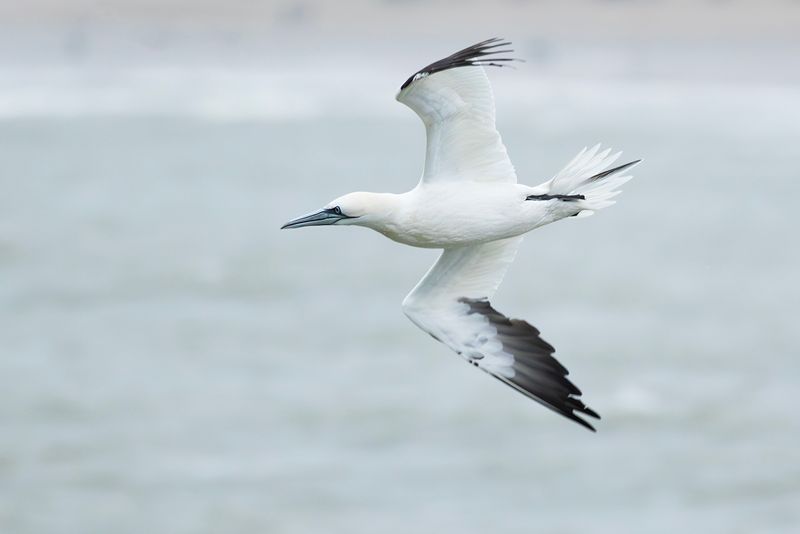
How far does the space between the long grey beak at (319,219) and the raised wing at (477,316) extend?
67.5 inches

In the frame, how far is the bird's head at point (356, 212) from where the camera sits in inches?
449

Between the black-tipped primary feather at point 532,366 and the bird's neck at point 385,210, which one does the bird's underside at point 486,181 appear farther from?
the bird's neck at point 385,210

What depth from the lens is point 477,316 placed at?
13102 millimetres

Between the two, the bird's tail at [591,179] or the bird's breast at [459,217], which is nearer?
the bird's breast at [459,217]

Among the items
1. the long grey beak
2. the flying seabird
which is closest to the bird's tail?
the flying seabird

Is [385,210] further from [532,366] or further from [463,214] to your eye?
[532,366]

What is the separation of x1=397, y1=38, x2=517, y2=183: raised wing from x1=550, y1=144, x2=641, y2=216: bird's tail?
44 cm

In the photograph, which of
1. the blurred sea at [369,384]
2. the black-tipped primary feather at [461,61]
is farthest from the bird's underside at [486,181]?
the blurred sea at [369,384]

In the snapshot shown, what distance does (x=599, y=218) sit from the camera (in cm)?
15700

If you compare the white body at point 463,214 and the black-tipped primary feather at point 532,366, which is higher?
the white body at point 463,214

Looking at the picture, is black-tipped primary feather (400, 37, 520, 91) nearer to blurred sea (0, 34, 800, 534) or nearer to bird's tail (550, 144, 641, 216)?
bird's tail (550, 144, 641, 216)

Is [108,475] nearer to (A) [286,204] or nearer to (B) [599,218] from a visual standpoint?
(A) [286,204]

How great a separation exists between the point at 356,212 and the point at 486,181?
Answer: 113 cm

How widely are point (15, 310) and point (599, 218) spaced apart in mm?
67266
